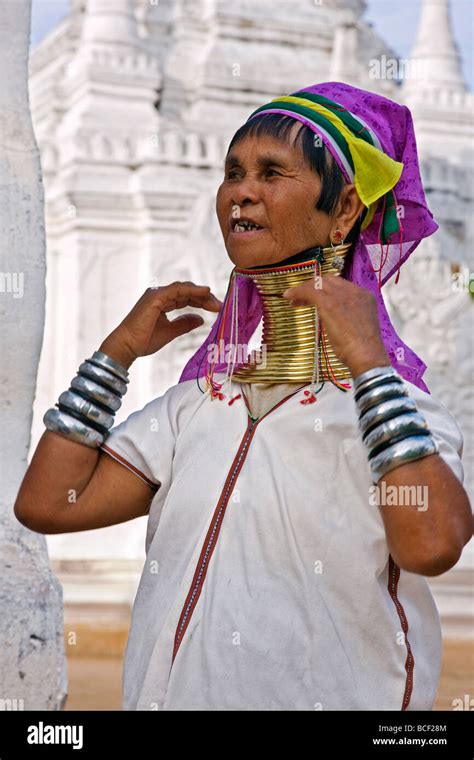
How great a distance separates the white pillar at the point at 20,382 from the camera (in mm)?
2570

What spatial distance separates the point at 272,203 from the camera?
1.88 metres

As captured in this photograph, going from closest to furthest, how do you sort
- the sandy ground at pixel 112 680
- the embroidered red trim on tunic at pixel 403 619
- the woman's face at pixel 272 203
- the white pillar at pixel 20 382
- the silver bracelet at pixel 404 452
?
the silver bracelet at pixel 404 452, the embroidered red trim on tunic at pixel 403 619, the woman's face at pixel 272 203, the white pillar at pixel 20 382, the sandy ground at pixel 112 680

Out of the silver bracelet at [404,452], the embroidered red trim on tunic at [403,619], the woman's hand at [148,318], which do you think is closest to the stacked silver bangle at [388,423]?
the silver bracelet at [404,452]

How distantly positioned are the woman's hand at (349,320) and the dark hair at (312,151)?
0.17m

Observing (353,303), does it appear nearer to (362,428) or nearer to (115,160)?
(362,428)

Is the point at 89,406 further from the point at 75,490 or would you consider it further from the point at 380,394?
the point at 380,394

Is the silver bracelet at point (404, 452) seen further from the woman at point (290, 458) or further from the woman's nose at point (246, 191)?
the woman's nose at point (246, 191)

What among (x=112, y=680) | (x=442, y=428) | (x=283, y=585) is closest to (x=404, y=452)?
(x=442, y=428)

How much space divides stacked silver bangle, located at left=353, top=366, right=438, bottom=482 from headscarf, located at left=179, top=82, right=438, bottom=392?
197mm

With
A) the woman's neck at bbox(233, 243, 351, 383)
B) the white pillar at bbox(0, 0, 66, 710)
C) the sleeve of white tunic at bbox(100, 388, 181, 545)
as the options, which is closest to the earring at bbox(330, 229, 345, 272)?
the woman's neck at bbox(233, 243, 351, 383)

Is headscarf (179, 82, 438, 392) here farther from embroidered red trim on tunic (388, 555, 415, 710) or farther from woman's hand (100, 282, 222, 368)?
embroidered red trim on tunic (388, 555, 415, 710)

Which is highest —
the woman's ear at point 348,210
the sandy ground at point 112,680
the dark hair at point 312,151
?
the dark hair at point 312,151

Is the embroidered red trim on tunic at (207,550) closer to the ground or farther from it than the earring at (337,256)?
closer to the ground

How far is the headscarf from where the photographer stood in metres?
1.92
